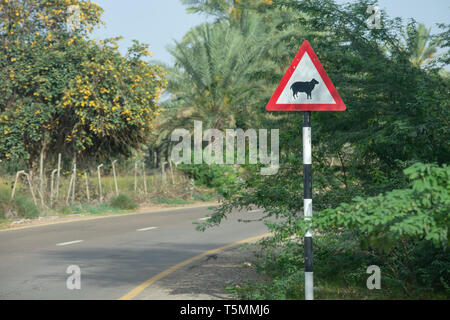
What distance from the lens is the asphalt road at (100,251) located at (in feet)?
→ 28.6

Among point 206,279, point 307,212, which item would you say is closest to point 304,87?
point 307,212

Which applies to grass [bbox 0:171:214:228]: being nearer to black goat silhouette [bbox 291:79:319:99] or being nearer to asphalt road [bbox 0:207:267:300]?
asphalt road [bbox 0:207:267:300]

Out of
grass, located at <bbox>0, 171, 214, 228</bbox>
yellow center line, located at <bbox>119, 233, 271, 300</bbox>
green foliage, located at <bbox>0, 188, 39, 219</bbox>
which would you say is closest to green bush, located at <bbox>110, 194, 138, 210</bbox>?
grass, located at <bbox>0, 171, 214, 228</bbox>

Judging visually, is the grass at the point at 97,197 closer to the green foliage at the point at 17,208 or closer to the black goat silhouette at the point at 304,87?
the green foliage at the point at 17,208

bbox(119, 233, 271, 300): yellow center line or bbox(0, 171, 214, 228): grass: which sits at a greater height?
bbox(0, 171, 214, 228): grass

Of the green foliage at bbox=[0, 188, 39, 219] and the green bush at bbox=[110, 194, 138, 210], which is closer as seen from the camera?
the green foliage at bbox=[0, 188, 39, 219]

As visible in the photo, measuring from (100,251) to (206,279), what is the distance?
11.6ft

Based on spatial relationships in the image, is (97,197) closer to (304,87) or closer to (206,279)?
(206,279)

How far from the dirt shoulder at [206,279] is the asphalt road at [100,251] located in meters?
0.39

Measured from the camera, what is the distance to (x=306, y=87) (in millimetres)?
6531

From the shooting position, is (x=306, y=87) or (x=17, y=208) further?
(x=17, y=208)

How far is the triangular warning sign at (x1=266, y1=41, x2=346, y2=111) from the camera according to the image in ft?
21.4

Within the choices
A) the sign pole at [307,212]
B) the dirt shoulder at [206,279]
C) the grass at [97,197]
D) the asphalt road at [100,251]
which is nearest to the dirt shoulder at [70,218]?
the grass at [97,197]

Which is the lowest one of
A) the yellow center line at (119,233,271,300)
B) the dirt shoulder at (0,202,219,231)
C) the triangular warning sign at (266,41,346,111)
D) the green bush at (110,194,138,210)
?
the yellow center line at (119,233,271,300)
